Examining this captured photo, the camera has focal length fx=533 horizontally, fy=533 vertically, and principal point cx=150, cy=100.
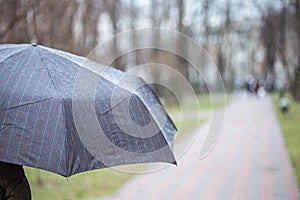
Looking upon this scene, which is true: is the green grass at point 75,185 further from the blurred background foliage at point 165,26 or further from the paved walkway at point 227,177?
the blurred background foliage at point 165,26

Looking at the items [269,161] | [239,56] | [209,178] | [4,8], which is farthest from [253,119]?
[239,56]

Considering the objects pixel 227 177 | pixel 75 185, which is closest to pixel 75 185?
pixel 75 185

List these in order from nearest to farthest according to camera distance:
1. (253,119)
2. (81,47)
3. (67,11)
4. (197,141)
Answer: (67,11) → (81,47) → (197,141) → (253,119)

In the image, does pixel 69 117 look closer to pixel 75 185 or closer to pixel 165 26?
pixel 75 185

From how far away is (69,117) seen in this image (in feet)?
8.93

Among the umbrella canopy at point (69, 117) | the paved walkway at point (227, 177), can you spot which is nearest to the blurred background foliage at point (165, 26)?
the paved walkway at point (227, 177)

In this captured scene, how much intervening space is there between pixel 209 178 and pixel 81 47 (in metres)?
3.54

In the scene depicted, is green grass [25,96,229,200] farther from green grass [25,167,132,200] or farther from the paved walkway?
the paved walkway

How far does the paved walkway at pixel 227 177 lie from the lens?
27.8ft

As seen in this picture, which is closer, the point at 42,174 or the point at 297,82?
the point at 42,174

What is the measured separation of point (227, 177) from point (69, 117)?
7.53 meters

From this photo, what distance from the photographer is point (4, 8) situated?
6102mm

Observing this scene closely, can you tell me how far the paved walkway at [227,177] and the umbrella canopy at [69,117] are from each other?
5381mm

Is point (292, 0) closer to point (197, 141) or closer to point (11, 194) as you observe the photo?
point (197, 141)
